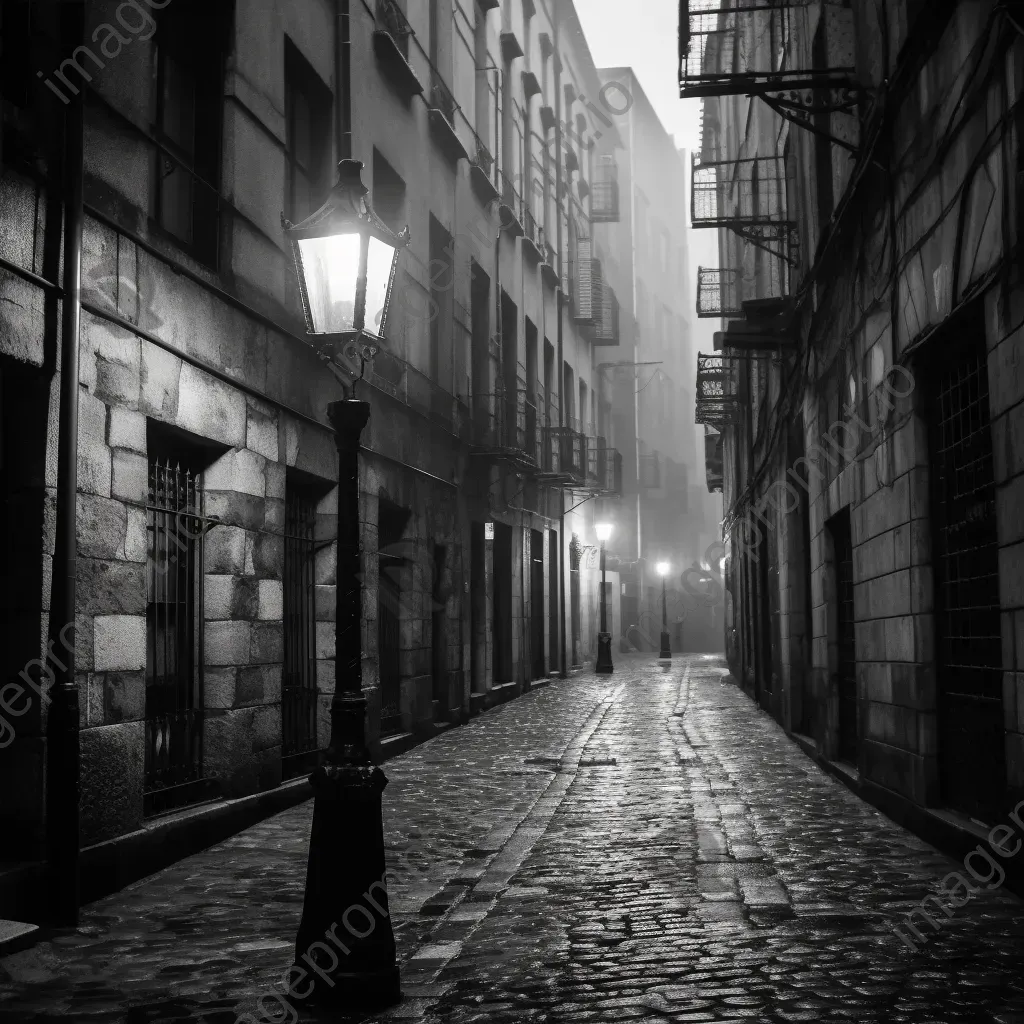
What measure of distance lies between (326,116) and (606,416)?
24846mm

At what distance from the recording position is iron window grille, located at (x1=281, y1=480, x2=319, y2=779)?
34.6ft

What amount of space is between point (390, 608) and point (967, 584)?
7.86 meters

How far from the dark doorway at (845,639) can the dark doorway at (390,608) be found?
4902 mm

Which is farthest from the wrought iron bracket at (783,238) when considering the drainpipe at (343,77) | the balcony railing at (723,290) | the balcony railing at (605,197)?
the balcony railing at (605,197)

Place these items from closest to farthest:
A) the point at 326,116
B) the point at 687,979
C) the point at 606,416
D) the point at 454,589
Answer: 1. the point at 687,979
2. the point at 326,116
3. the point at 454,589
4. the point at 606,416

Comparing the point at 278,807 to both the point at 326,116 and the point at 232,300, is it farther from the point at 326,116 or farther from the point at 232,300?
the point at 326,116

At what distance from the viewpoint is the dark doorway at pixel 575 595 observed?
1111 inches

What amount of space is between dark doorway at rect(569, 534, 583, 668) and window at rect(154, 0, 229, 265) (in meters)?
19.2

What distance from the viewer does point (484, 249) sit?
63.0 ft

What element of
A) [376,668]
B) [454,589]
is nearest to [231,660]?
[376,668]

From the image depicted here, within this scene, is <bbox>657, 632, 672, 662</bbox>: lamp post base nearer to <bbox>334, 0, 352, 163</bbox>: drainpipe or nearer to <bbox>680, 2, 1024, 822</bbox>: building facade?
<bbox>680, 2, 1024, 822</bbox>: building facade

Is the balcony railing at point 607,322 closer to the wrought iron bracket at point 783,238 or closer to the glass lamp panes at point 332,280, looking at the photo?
the wrought iron bracket at point 783,238

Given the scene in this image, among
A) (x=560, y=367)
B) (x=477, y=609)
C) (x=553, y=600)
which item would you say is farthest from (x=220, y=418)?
(x=560, y=367)

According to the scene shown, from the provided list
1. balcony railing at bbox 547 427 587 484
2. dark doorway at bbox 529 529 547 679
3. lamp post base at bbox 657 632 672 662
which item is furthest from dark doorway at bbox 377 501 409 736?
lamp post base at bbox 657 632 672 662
